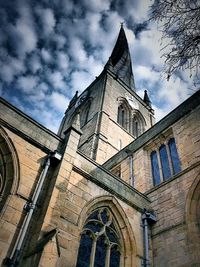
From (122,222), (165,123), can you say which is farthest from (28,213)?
(165,123)

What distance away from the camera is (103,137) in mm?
17703

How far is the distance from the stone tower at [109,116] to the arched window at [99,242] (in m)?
8.64

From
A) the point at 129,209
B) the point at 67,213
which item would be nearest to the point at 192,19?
the point at 67,213

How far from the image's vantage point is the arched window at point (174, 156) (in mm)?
9026

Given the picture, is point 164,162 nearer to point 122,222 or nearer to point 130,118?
point 122,222

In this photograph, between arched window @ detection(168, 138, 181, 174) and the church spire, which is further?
the church spire

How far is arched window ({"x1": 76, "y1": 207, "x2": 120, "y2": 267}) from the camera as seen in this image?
19.9 feet

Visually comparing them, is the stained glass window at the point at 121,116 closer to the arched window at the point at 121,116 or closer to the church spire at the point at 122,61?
the arched window at the point at 121,116

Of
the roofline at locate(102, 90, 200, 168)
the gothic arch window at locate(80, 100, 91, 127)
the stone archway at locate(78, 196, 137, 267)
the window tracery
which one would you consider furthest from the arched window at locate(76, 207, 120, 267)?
the gothic arch window at locate(80, 100, 91, 127)

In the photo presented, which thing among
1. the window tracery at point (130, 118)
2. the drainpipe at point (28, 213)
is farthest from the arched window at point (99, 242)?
the window tracery at point (130, 118)

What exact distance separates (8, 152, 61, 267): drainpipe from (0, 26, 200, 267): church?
2cm

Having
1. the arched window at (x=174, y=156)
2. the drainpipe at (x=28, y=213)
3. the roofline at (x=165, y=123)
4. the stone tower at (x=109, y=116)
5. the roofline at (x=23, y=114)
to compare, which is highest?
the stone tower at (x=109, y=116)

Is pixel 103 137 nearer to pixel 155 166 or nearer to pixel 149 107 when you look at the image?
pixel 155 166

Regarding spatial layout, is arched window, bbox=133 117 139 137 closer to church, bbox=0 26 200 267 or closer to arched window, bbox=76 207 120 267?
A: church, bbox=0 26 200 267
